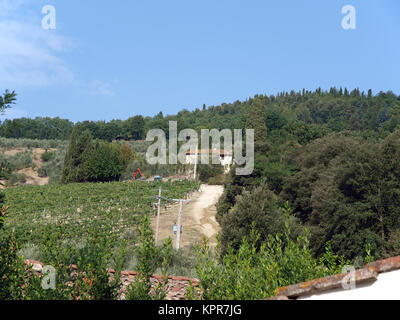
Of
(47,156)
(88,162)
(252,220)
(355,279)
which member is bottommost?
(252,220)

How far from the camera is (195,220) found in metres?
34.0

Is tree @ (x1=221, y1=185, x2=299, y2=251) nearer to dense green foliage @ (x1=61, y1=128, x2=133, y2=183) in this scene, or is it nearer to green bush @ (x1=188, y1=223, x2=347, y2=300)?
green bush @ (x1=188, y1=223, x2=347, y2=300)

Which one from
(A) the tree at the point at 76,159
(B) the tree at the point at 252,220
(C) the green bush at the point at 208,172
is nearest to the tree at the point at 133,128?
(A) the tree at the point at 76,159

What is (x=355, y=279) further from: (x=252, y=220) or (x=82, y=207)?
(x=82, y=207)

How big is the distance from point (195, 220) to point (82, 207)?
37.1 ft

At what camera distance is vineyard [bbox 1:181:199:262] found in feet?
87.2

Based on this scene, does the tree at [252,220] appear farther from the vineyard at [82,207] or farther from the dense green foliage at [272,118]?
the dense green foliage at [272,118]

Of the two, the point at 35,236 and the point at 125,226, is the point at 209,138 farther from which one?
the point at 35,236

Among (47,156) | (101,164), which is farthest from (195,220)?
(47,156)

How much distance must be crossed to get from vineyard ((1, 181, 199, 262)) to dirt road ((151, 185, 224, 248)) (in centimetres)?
189

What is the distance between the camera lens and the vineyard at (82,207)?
26.6 meters

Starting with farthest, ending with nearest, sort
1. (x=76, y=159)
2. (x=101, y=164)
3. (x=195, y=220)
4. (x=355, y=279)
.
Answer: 1. (x=101, y=164)
2. (x=76, y=159)
3. (x=195, y=220)
4. (x=355, y=279)

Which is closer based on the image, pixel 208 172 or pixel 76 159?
pixel 76 159
